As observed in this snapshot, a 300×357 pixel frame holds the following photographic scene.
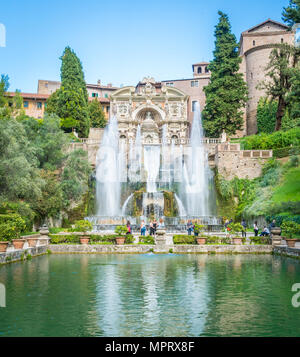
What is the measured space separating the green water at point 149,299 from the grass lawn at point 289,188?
13983 millimetres

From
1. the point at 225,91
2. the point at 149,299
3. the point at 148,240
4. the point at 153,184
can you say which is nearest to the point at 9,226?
the point at 148,240

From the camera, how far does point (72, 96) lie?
150ft

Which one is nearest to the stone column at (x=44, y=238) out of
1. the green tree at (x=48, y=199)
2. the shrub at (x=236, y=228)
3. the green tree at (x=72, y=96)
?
the green tree at (x=48, y=199)

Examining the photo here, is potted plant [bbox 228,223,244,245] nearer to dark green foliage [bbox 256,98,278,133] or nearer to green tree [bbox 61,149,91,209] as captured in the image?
green tree [bbox 61,149,91,209]

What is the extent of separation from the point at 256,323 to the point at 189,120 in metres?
54.7

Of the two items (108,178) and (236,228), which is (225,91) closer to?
(108,178)

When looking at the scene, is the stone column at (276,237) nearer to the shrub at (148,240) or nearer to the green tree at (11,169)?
the shrub at (148,240)

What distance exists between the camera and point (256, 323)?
23.7ft

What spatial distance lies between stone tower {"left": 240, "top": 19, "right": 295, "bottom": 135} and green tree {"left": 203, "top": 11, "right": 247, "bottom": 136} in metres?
4.59

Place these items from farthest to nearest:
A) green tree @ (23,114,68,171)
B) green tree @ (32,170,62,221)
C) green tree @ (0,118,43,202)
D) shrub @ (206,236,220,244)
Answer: green tree @ (23,114,68,171) → green tree @ (32,170,62,221) → green tree @ (0,118,43,202) → shrub @ (206,236,220,244)

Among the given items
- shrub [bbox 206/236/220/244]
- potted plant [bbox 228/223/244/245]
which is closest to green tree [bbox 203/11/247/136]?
potted plant [bbox 228/223/244/245]

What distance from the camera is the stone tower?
50662 millimetres

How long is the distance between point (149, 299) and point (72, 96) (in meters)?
39.7

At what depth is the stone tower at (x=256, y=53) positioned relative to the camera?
50662 mm
